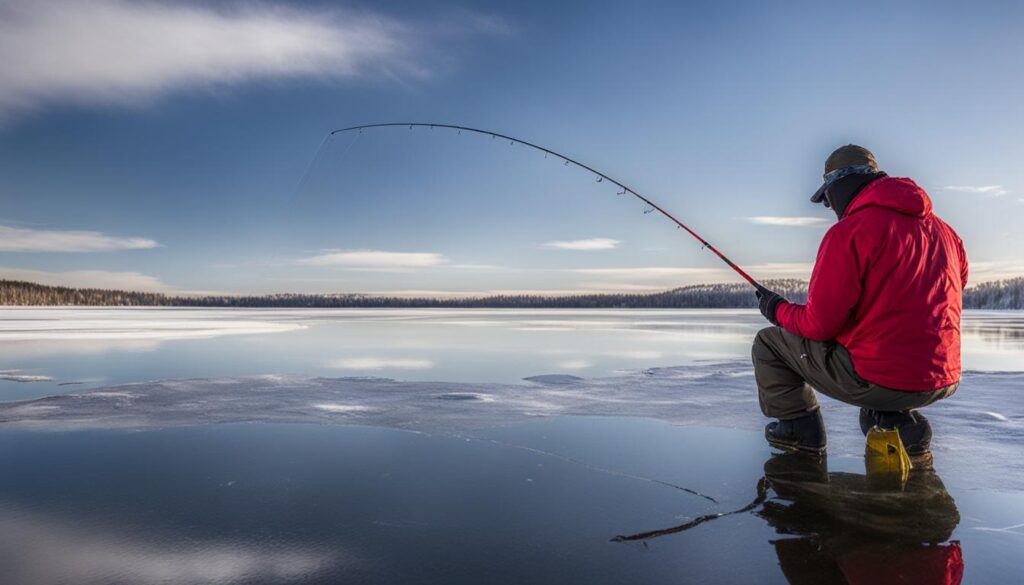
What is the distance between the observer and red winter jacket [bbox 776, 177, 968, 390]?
3.07m

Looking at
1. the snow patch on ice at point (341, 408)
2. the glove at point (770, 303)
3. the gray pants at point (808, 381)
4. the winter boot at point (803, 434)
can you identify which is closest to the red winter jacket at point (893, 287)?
the gray pants at point (808, 381)

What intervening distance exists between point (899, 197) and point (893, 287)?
1.46ft

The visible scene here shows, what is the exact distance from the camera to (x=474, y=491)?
9.93 ft

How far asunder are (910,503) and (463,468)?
2.17 m

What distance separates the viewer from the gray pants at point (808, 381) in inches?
132

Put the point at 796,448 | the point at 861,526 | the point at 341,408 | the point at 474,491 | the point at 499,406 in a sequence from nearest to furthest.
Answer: the point at 861,526
the point at 474,491
the point at 796,448
the point at 341,408
the point at 499,406

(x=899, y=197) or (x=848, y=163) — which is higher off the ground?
(x=848, y=163)

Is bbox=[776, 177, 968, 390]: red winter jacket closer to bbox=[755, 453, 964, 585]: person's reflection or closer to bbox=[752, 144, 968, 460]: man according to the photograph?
bbox=[752, 144, 968, 460]: man

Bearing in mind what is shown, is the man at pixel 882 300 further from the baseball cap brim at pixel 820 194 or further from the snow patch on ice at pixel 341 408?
the snow patch on ice at pixel 341 408

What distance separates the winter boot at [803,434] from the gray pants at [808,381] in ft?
0.14

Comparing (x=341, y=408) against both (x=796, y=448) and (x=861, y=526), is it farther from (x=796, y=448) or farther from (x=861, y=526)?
(x=861, y=526)

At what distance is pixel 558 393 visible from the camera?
6344 millimetres

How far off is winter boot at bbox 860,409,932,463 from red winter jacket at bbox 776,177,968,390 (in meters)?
0.46

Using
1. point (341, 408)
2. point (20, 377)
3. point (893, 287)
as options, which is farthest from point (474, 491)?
point (20, 377)
